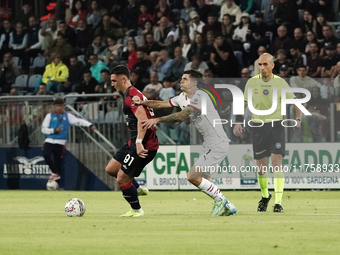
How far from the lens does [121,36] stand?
2388cm

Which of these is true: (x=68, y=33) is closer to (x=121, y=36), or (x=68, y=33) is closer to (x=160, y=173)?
(x=121, y=36)

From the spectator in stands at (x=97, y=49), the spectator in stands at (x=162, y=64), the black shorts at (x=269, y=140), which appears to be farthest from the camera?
the spectator in stands at (x=97, y=49)

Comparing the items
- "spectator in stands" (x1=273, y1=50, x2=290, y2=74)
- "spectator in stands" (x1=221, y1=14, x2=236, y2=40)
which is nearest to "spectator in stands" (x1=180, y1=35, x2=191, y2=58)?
"spectator in stands" (x1=221, y1=14, x2=236, y2=40)

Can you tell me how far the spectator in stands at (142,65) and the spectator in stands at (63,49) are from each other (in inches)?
116

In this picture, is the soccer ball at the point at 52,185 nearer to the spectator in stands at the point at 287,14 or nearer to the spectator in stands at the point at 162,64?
the spectator in stands at the point at 162,64

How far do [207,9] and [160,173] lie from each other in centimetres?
629

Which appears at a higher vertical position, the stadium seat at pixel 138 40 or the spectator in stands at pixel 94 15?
the spectator in stands at pixel 94 15

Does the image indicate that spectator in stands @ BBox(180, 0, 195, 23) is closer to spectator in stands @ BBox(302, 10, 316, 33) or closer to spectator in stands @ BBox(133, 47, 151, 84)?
spectator in stands @ BBox(133, 47, 151, 84)

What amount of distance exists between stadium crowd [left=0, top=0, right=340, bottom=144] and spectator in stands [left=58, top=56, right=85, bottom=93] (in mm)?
31

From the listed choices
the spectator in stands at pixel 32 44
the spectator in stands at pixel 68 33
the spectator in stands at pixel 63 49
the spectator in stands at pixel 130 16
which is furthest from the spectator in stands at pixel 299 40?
the spectator in stands at pixel 32 44

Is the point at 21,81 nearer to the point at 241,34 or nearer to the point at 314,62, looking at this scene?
the point at 241,34

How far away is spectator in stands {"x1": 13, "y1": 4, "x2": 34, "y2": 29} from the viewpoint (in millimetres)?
26234

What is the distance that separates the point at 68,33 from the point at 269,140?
560 inches

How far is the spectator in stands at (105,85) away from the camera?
68.4 ft
